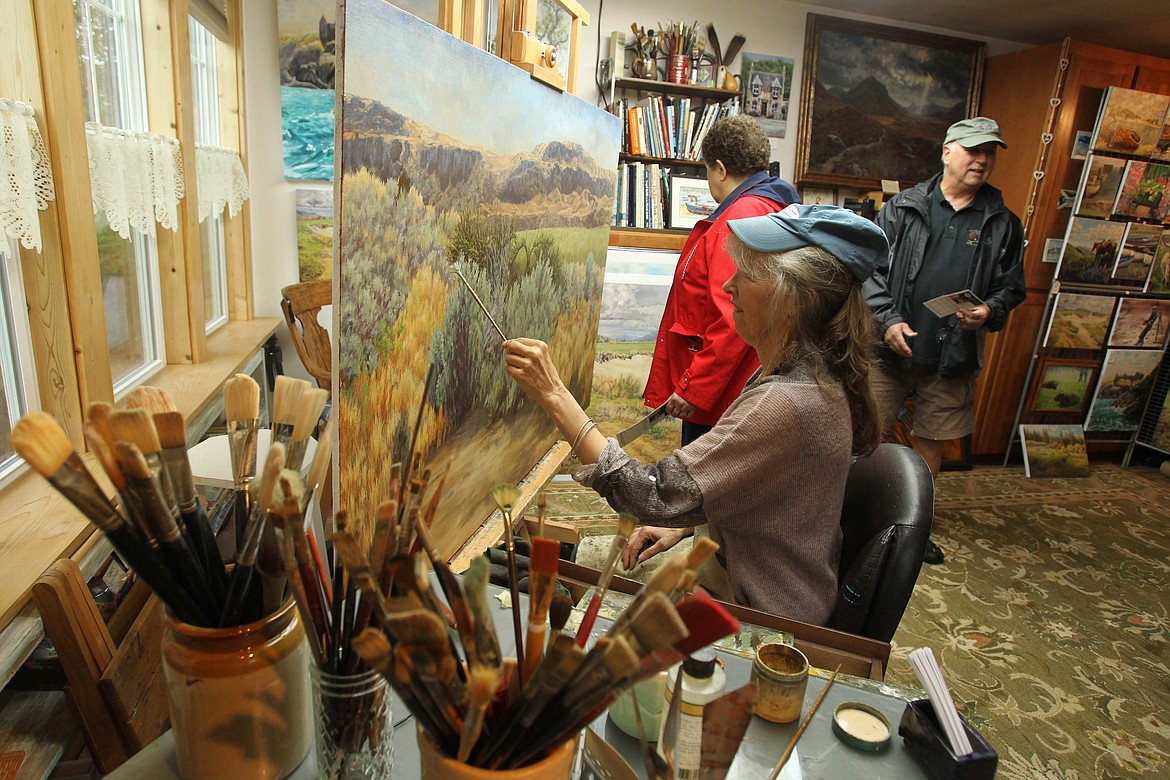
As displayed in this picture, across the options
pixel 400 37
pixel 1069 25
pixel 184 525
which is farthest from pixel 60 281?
pixel 1069 25

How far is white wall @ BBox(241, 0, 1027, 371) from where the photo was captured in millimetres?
3400

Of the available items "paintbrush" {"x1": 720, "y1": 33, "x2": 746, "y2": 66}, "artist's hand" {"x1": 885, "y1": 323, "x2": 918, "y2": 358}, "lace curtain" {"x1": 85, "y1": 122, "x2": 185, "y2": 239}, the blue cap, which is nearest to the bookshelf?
"paintbrush" {"x1": 720, "y1": 33, "x2": 746, "y2": 66}

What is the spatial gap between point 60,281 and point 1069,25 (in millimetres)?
5261

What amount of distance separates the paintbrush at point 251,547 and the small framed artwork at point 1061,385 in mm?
4971

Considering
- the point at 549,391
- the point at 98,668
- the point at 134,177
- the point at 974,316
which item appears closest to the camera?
the point at 98,668

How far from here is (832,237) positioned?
133 centimetres

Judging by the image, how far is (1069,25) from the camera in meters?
4.15

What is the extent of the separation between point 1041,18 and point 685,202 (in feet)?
7.80

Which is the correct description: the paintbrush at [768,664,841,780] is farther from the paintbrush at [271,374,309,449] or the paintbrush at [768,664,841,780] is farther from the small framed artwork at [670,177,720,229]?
the small framed artwork at [670,177,720,229]

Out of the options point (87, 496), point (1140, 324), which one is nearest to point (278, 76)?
point (87, 496)

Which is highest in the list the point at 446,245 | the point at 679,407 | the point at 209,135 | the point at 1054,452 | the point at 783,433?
the point at 209,135

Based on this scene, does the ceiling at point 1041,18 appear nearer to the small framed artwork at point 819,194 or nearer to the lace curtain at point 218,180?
the small framed artwork at point 819,194

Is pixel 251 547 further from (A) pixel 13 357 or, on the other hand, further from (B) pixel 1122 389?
(B) pixel 1122 389

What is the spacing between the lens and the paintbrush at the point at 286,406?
664 millimetres
